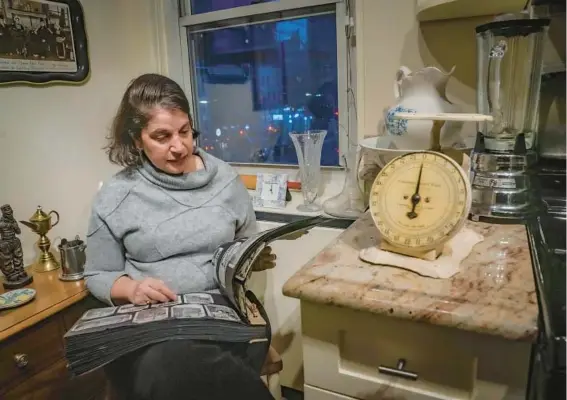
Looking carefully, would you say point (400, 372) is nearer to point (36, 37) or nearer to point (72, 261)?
point (72, 261)

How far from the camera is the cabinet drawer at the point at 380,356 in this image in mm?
803

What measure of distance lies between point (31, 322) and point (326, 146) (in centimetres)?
112

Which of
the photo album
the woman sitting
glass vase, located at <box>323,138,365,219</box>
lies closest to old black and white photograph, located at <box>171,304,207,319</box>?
the photo album

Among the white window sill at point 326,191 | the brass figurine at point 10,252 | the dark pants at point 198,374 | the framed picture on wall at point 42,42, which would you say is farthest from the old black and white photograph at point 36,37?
the dark pants at point 198,374

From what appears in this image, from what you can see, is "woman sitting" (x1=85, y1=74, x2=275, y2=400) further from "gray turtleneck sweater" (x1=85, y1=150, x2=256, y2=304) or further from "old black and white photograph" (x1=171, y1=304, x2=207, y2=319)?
"old black and white photograph" (x1=171, y1=304, x2=207, y2=319)

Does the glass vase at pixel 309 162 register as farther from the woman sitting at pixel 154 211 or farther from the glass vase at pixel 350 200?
the woman sitting at pixel 154 211

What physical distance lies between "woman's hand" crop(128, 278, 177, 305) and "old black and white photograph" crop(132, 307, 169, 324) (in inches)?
2.5

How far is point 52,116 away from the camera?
164 centimetres

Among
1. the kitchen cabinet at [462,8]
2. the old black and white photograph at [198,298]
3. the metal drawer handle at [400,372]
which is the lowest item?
the metal drawer handle at [400,372]

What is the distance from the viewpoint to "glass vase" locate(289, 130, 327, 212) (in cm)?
167

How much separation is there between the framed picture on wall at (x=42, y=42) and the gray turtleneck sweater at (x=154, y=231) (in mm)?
562

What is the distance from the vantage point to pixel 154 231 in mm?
1244

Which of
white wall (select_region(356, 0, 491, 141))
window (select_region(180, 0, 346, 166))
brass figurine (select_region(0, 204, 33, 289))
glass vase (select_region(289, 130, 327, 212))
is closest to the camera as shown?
white wall (select_region(356, 0, 491, 141))

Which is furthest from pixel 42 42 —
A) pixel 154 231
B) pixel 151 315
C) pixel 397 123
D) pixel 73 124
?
pixel 397 123
